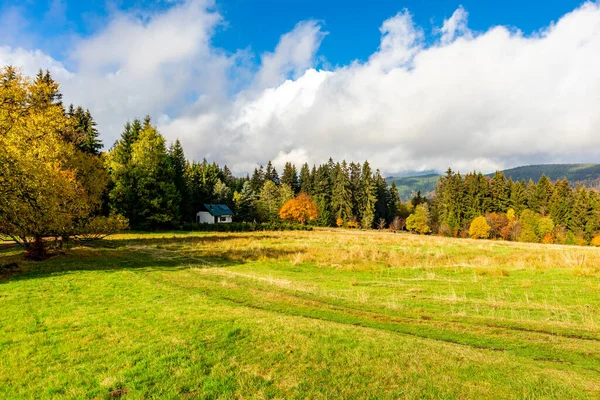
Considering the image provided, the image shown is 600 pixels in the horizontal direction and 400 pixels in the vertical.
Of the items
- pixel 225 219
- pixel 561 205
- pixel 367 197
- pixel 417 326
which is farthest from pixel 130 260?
pixel 561 205

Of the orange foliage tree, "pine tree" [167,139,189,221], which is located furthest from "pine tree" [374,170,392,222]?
"pine tree" [167,139,189,221]

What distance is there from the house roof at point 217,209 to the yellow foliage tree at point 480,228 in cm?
5728

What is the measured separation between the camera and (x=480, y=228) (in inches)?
2864

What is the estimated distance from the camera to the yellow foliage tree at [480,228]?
72.2 metres

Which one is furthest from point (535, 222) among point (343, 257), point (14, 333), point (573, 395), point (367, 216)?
point (14, 333)

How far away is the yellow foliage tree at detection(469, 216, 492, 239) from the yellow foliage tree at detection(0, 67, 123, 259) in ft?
245

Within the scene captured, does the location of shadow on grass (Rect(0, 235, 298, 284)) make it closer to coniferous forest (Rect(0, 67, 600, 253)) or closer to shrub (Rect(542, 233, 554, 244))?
coniferous forest (Rect(0, 67, 600, 253))

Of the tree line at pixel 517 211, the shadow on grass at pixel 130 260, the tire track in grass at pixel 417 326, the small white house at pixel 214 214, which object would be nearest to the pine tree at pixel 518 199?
the tree line at pixel 517 211

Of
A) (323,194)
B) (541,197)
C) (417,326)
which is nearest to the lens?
(417,326)

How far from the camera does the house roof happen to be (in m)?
76.6

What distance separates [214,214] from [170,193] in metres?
24.3

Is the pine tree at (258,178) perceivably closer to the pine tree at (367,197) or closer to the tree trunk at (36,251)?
the pine tree at (367,197)

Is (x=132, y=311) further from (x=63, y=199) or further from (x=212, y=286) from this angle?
(x=63, y=199)

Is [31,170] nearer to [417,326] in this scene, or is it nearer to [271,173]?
[417,326]
